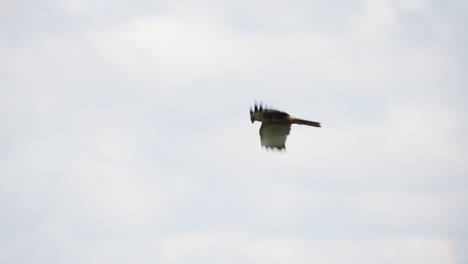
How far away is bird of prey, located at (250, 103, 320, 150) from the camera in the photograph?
5419cm

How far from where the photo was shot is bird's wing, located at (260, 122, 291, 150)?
181 ft

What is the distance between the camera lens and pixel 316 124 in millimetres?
54594

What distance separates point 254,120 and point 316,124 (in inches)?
140

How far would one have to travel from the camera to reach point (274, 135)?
5556 centimetres

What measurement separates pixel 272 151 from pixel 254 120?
2153 millimetres

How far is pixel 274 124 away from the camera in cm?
5509

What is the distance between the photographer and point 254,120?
2148 inches

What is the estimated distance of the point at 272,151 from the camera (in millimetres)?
55125

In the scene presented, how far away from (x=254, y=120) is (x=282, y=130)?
1.97 metres

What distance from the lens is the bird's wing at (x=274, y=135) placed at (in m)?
55.3

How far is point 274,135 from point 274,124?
2.60 feet

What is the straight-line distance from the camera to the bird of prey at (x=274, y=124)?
54.2 metres
